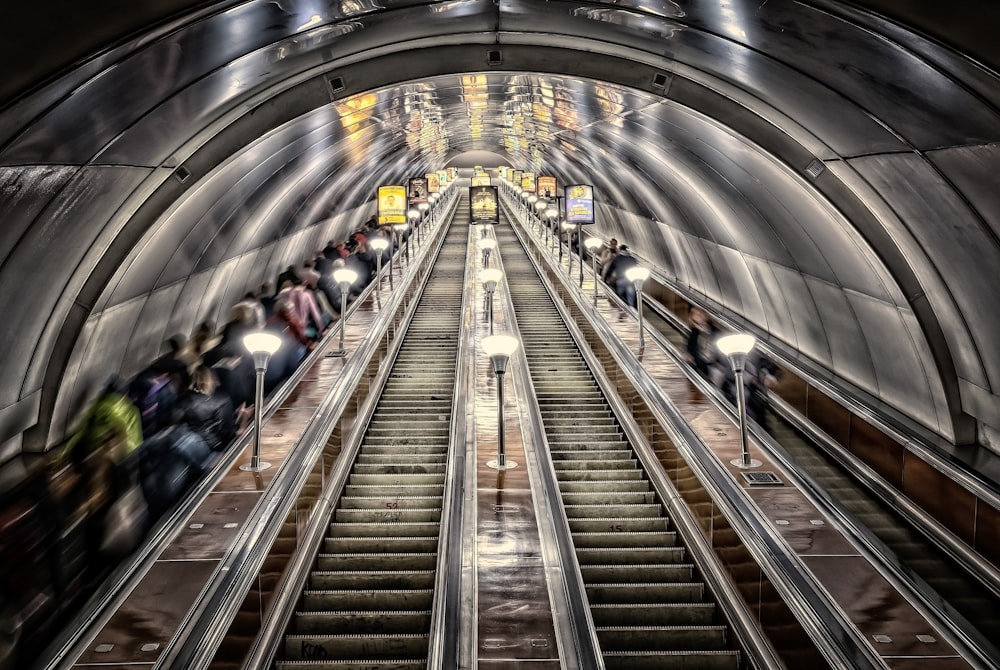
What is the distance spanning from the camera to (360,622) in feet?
18.5

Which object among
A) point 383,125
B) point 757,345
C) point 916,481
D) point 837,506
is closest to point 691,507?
point 837,506

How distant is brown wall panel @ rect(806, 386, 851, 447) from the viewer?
872 cm

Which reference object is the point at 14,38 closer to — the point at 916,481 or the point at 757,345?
the point at 916,481

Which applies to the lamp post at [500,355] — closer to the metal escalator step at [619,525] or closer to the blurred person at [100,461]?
the metal escalator step at [619,525]

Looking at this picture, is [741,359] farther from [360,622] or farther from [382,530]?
[360,622]

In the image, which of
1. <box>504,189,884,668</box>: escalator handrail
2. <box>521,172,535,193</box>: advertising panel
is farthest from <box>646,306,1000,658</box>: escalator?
<box>521,172,535,193</box>: advertising panel

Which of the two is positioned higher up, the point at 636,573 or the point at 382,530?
the point at 382,530

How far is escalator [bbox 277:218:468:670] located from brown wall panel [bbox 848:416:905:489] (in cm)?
473

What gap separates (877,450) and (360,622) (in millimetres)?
5765

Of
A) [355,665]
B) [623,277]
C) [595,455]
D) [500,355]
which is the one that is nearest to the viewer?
[355,665]

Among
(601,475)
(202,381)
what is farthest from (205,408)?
(601,475)

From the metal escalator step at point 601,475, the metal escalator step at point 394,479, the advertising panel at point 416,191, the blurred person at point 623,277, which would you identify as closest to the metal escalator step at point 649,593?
the metal escalator step at point 601,475

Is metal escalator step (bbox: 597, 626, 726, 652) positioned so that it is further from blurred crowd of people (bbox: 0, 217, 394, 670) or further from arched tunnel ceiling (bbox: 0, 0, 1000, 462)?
arched tunnel ceiling (bbox: 0, 0, 1000, 462)

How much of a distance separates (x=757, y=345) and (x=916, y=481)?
4.72 meters
